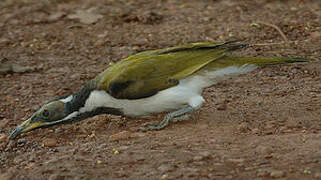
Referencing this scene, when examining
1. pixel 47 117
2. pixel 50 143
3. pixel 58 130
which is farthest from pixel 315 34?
pixel 50 143

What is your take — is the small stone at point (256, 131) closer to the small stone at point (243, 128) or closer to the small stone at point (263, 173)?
the small stone at point (243, 128)

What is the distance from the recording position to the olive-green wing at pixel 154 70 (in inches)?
218

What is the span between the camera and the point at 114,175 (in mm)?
4570

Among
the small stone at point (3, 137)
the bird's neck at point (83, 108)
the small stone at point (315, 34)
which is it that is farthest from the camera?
the small stone at point (315, 34)

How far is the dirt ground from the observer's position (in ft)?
15.3

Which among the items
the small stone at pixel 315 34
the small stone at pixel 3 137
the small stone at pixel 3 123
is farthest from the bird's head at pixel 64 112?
the small stone at pixel 315 34

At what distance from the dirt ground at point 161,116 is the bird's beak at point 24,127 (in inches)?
3.1

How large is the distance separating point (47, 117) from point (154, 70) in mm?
1091

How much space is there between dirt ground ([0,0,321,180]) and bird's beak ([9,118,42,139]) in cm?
8

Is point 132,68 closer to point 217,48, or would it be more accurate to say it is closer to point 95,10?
point 217,48

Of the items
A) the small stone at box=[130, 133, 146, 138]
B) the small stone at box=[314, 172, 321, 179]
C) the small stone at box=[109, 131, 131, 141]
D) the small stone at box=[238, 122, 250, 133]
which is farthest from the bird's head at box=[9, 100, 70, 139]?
the small stone at box=[314, 172, 321, 179]

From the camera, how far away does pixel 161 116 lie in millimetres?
6148

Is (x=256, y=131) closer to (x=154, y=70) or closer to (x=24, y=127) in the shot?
(x=154, y=70)

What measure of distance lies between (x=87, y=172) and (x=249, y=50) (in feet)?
12.5
